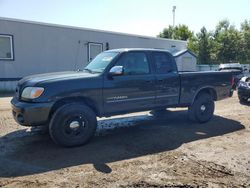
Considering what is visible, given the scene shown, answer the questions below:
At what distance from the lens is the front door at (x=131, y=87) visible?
19.5 feet

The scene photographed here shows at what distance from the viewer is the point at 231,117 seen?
8508mm

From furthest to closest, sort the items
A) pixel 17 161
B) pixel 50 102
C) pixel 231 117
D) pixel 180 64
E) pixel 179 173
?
1. pixel 180 64
2. pixel 231 117
3. pixel 50 102
4. pixel 17 161
5. pixel 179 173

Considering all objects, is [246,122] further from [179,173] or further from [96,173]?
[96,173]

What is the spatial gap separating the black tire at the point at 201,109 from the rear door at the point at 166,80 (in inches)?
28.6

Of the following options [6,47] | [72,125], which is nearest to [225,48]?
[6,47]

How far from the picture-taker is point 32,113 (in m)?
5.11

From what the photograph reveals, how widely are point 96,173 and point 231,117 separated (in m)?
5.65

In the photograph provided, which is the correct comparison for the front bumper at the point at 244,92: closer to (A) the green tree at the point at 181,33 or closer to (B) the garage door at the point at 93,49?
(B) the garage door at the point at 93,49

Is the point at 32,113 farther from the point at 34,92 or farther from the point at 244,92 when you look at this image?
the point at 244,92

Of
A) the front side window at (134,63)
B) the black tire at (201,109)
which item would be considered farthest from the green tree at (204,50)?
the front side window at (134,63)

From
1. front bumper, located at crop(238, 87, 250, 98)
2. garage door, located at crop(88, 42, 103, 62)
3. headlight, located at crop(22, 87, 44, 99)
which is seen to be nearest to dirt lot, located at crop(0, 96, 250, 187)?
headlight, located at crop(22, 87, 44, 99)

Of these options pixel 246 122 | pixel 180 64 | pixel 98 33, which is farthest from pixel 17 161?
pixel 180 64

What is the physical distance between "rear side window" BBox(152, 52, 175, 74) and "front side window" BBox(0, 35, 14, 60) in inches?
425

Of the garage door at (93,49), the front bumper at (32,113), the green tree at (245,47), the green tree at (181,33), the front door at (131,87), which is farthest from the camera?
the green tree at (181,33)
